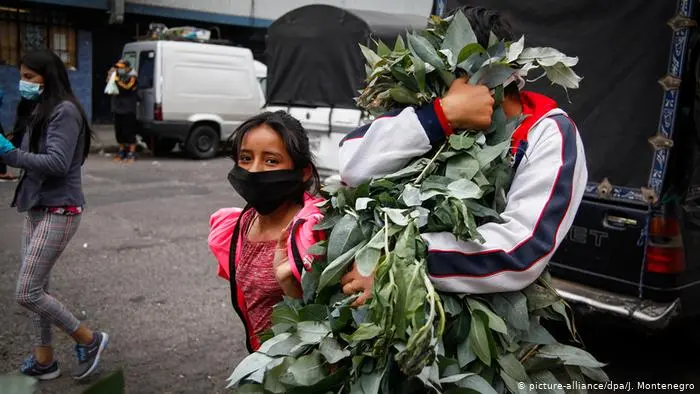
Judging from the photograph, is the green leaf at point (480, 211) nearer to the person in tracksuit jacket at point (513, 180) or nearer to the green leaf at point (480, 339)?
the person in tracksuit jacket at point (513, 180)

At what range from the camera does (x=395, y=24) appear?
34.2 ft

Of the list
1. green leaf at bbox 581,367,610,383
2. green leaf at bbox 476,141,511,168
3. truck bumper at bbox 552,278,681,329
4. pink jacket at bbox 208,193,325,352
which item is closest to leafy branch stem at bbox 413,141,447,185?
green leaf at bbox 476,141,511,168

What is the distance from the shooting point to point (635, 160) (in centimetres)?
436

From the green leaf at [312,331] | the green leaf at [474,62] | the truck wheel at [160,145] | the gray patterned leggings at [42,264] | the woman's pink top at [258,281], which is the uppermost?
the green leaf at [474,62]

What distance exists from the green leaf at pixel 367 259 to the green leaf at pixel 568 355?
22.3 inches

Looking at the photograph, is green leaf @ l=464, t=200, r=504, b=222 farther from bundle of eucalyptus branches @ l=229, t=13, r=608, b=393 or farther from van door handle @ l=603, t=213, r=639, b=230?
van door handle @ l=603, t=213, r=639, b=230

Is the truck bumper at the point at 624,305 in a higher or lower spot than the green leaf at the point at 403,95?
lower

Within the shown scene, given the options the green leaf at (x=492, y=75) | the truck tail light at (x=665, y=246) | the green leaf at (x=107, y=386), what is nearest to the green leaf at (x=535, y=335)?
the green leaf at (x=492, y=75)

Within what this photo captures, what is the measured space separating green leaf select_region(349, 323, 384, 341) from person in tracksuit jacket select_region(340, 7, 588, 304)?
0.12 meters

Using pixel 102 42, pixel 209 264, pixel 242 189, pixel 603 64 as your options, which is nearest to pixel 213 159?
pixel 102 42

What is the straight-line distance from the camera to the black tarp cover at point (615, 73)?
14.1 ft

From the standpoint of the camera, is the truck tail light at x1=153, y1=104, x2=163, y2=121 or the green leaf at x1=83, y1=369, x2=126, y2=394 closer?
the green leaf at x1=83, y1=369, x2=126, y2=394

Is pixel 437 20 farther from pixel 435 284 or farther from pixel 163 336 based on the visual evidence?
pixel 163 336

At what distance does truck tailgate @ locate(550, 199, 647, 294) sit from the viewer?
14.1ft
